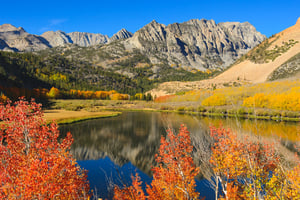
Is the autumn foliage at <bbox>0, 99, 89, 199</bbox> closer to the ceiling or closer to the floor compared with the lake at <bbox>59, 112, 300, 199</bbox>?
closer to the ceiling

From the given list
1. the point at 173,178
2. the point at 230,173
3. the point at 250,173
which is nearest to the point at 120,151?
the point at 173,178

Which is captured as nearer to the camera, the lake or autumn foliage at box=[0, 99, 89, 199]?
autumn foliage at box=[0, 99, 89, 199]

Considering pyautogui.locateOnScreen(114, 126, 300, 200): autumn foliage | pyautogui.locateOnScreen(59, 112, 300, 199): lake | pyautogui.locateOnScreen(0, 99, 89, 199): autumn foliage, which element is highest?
pyautogui.locateOnScreen(0, 99, 89, 199): autumn foliage

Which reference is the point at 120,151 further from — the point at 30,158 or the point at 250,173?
the point at 250,173

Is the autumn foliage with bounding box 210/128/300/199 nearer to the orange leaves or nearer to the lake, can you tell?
the orange leaves

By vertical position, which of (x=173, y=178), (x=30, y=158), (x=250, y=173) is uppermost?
(x=30, y=158)

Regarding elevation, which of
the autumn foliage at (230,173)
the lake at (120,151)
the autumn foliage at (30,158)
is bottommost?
the lake at (120,151)

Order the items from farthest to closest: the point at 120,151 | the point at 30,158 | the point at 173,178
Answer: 1. the point at 120,151
2. the point at 173,178
3. the point at 30,158

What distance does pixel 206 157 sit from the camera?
53.8 ft

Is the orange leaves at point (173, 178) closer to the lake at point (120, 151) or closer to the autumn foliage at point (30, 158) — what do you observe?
the lake at point (120, 151)

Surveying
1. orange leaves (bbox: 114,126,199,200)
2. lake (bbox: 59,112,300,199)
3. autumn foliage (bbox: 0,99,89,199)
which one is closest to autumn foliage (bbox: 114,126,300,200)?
orange leaves (bbox: 114,126,199,200)

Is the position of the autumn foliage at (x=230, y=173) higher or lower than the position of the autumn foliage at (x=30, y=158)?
lower

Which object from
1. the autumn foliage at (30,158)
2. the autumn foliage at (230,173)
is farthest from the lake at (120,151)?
the autumn foliage at (30,158)

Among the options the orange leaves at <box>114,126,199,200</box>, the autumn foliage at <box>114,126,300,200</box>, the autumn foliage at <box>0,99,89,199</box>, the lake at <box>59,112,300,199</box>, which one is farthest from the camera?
the lake at <box>59,112,300,199</box>
